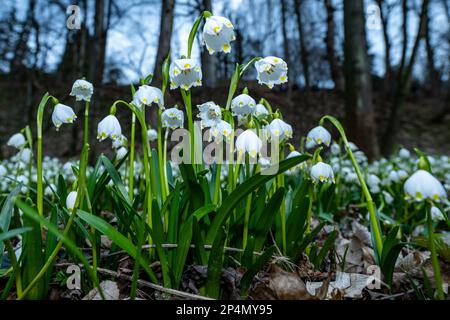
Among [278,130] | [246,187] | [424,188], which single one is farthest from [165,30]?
[424,188]

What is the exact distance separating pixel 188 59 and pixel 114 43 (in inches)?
435

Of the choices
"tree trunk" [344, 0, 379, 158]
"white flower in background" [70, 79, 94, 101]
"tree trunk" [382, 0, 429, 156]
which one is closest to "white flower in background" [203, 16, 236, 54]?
"white flower in background" [70, 79, 94, 101]

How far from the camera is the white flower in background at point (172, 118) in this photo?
1297 mm

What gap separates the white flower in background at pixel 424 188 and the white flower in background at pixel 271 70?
51cm

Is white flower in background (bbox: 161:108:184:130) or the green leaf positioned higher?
white flower in background (bbox: 161:108:184:130)

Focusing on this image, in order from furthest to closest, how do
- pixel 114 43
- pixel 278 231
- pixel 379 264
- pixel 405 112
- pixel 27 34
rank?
1. pixel 405 112
2. pixel 114 43
3. pixel 27 34
4. pixel 278 231
5. pixel 379 264

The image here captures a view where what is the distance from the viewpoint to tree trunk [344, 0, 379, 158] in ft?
16.8

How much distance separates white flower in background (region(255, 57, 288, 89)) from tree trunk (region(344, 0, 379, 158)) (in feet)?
13.6

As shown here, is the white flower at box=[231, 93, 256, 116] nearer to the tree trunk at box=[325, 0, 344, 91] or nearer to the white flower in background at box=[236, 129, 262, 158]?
the white flower in background at box=[236, 129, 262, 158]

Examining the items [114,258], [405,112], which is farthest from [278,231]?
[405,112]

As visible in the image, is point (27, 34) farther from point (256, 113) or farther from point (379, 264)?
point (379, 264)

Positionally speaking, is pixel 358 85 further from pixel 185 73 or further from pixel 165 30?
pixel 185 73

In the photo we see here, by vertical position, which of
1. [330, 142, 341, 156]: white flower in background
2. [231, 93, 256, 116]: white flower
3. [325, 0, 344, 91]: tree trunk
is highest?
[325, 0, 344, 91]: tree trunk

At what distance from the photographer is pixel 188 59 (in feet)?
3.60
